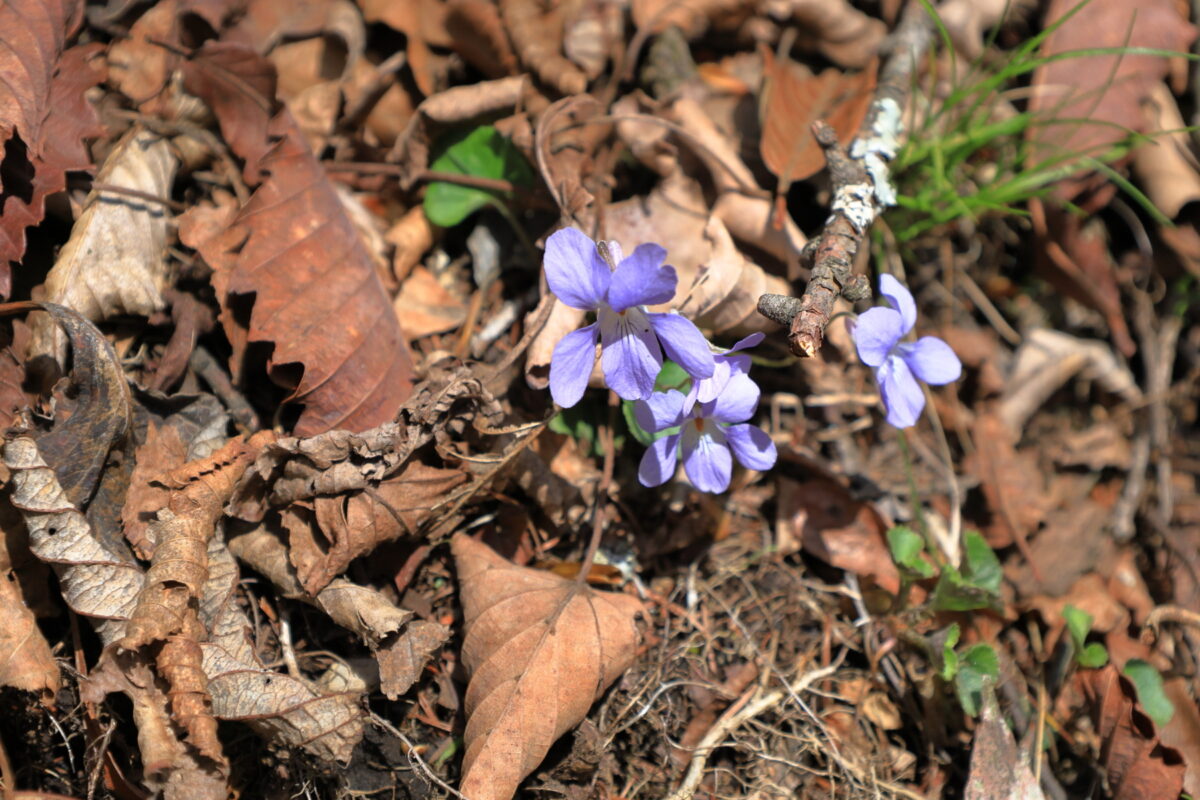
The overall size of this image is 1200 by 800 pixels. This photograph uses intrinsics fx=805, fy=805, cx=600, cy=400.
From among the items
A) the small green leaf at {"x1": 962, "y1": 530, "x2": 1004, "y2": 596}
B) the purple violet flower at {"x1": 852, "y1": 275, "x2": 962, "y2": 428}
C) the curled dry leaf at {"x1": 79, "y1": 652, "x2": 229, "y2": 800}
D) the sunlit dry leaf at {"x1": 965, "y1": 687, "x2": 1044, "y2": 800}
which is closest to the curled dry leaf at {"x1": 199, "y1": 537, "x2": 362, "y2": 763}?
the curled dry leaf at {"x1": 79, "y1": 652, "x2": 229, "y2": 800}

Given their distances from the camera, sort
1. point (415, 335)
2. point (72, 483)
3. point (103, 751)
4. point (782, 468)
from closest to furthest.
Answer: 1. point (103, 751)
2. point (72, 483)
3. point (415, 335)
4. point (782, 468)

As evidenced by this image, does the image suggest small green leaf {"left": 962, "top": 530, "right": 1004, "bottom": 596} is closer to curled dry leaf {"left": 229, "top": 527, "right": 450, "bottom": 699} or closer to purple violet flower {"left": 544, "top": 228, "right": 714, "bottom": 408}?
purple violet flower {"left": 544, "top": 228, "right": 714, "bottom": 408}

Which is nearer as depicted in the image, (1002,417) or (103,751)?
(103,751)

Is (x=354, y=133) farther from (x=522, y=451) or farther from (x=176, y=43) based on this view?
(x=522, y=451)

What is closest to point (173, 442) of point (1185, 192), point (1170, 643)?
point (1170, 643)

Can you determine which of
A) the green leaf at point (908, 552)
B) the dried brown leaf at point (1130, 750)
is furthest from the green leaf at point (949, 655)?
the dried brown leaf at point (1130, 750)

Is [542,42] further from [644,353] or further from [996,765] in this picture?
[996,765]
